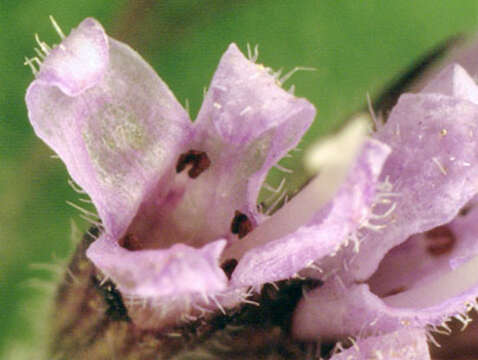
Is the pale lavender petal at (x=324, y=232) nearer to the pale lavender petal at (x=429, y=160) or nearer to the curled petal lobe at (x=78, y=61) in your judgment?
the pale lavender petal at (x=429, y=160)

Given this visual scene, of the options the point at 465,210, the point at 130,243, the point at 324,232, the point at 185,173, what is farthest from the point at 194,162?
the point at 465,210

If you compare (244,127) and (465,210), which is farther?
(465,210)

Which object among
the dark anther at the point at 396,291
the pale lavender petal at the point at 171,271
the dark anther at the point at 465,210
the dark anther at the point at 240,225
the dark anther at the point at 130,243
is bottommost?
the dark anther at the point at 396,291

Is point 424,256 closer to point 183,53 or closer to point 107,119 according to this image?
point 107,119

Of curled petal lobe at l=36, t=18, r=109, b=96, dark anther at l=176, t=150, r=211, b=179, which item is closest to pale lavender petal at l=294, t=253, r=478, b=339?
dark anther at l=176, t=150, r=211, b=179

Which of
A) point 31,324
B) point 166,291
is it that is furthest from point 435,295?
point 31,324

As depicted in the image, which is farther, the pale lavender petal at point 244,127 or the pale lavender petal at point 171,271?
the pale lavender petal at point 244,127

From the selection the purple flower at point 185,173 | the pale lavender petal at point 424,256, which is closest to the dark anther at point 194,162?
the purple flower at point 185,173
